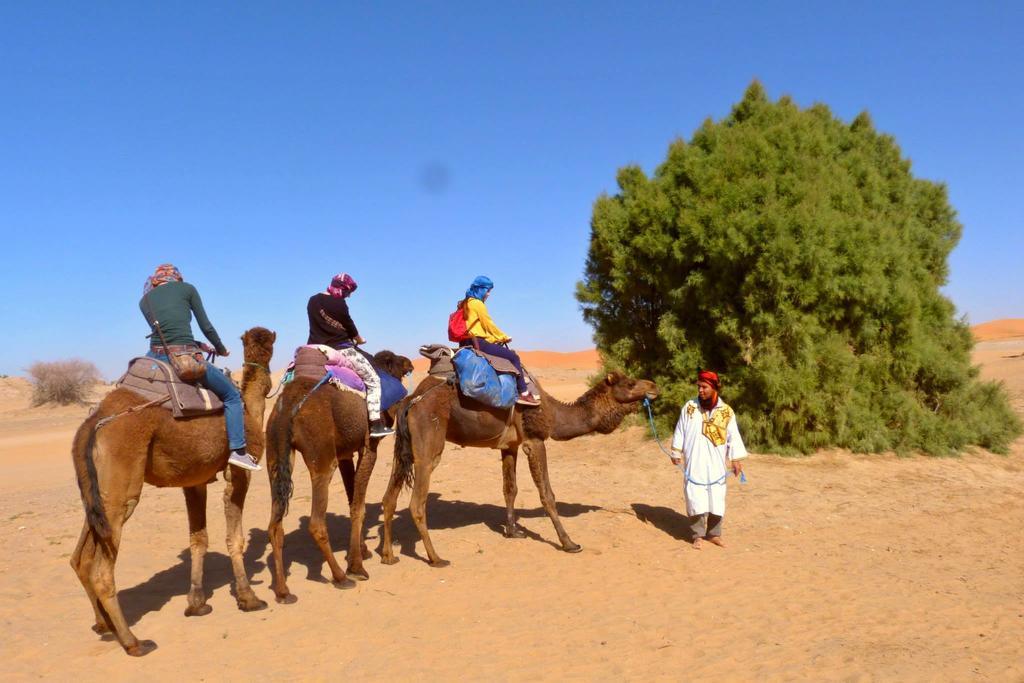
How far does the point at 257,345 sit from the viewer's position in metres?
6.73

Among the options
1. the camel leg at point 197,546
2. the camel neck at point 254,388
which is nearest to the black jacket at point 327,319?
the camel neck at point 254,388

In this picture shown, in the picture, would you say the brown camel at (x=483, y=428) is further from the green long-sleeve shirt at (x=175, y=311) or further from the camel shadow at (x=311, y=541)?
the green long-sleeve shirt at (x=175, y=311)

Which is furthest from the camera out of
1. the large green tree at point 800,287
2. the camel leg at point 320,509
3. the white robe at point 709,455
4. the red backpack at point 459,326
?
the large green tree at point 800,287

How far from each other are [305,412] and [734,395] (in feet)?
28.1

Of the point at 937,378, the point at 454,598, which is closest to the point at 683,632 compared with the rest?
the point at 454,598

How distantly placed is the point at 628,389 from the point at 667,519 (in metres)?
2.02

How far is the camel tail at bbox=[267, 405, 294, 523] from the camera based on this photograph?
6379 millimetres

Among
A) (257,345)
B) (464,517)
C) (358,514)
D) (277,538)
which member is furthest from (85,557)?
(464,517)

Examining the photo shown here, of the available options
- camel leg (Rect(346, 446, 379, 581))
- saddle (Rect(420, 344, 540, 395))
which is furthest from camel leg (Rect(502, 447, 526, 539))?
camel leg (Rect(346, 446, 379, 581))

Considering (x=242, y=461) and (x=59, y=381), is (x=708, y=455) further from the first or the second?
(x=59, y=381)

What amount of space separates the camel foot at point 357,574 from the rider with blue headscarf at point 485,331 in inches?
95.0

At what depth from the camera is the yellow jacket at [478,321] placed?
7797 mm

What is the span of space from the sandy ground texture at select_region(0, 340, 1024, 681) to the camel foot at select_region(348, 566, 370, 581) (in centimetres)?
16

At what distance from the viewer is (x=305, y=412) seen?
664 cm
